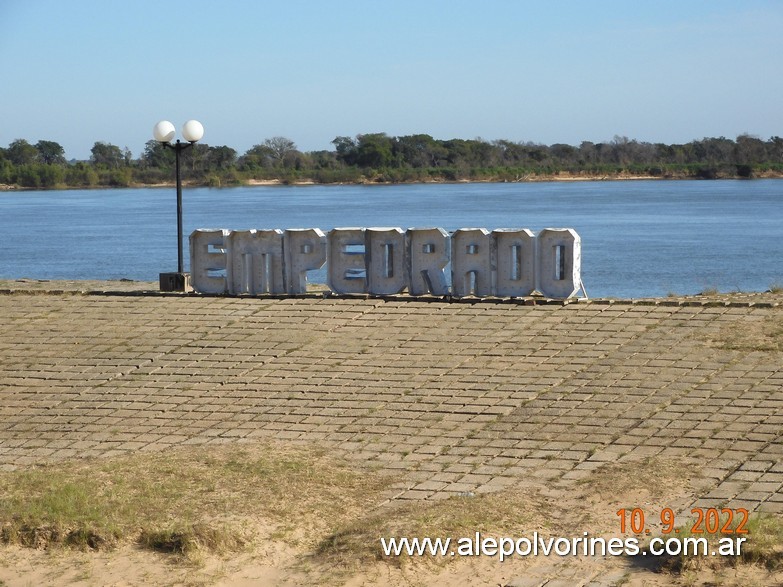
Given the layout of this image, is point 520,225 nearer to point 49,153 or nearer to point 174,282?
point 174,282

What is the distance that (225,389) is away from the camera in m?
11.8

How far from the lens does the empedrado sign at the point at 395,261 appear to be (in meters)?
14.7

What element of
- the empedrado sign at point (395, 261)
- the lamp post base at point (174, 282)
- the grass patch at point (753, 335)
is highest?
the empedrado sign at point (395, 261)

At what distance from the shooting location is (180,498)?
8430 millimetres

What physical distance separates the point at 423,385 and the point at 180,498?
3.61 metres

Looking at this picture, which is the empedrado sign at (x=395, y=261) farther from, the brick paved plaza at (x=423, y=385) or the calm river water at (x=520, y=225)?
the calm river water at (x=520, y=225)

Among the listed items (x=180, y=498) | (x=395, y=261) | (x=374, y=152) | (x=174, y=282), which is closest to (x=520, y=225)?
(x=174, y=282)

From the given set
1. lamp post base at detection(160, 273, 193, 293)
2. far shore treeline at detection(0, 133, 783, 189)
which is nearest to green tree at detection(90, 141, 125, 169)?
far shore treeline at detection(0, 133, 783, 189)

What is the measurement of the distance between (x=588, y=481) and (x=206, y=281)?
8548mm

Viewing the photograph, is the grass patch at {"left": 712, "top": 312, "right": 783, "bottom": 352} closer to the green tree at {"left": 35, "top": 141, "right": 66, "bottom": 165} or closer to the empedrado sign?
the empedrado sign

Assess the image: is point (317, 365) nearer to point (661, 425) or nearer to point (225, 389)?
point (225, 389)

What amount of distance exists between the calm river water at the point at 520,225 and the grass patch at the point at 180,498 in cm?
1704

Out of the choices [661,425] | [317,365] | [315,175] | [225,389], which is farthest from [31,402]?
[315,175]

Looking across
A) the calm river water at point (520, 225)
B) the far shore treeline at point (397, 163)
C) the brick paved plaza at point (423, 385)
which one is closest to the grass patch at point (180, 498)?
the brick paved plaza at point (423, 385)
